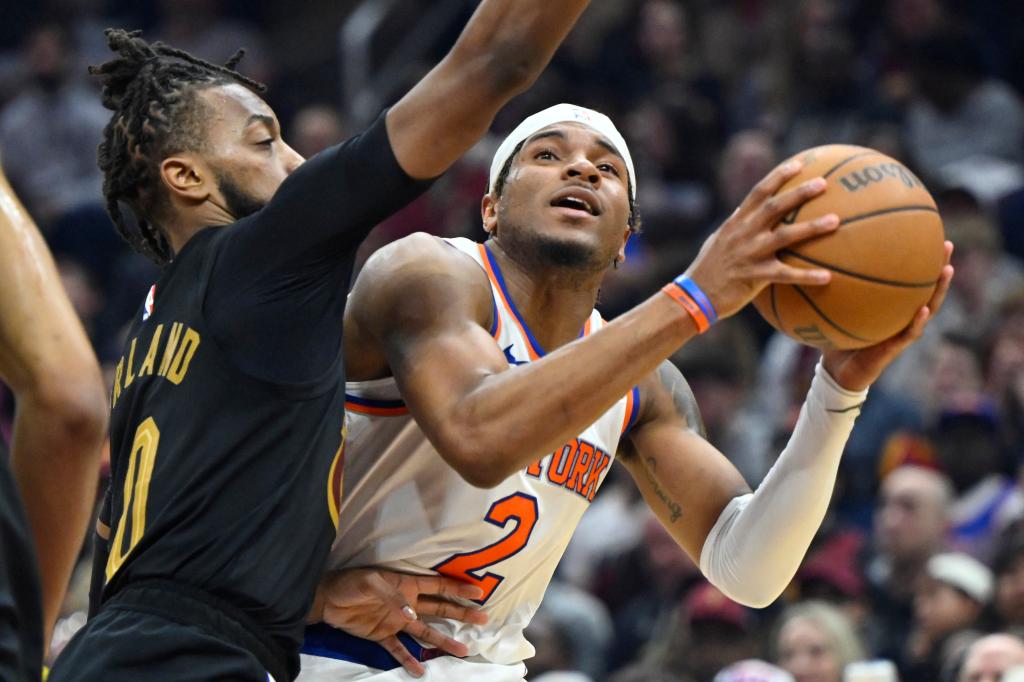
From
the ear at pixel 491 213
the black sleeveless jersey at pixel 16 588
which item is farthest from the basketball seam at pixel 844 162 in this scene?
the black sleeveless jersey at pixel 16 588

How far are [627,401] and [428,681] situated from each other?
988 mm

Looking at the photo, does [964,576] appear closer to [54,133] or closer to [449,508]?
[449,508]

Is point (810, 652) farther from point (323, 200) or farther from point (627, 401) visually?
point (323, 200)

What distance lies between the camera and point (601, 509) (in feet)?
31.2

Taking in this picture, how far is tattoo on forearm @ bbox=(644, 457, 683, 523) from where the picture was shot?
4.58 meters

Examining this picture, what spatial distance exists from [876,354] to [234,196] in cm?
161

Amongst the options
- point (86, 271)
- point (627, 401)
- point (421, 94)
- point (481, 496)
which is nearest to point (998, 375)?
point (627, 401)

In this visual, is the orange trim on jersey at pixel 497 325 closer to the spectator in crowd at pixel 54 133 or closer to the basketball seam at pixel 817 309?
the basketball seam at pixel 817 309

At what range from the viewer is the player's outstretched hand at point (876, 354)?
12.4 feet

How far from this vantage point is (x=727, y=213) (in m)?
10.5

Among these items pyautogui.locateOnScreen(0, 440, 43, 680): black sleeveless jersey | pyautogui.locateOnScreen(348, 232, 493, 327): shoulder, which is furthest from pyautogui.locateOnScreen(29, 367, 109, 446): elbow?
pyautogui.locateOnScreen(348, 232, 493, 327): shoulder

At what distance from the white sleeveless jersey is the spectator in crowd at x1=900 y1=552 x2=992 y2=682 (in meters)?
3.18

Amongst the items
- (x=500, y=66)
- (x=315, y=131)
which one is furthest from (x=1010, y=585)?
(x=315, y=131)

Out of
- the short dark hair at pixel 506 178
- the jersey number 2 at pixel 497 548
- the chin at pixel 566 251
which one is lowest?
the jersey number 2 at pixel 497 548
